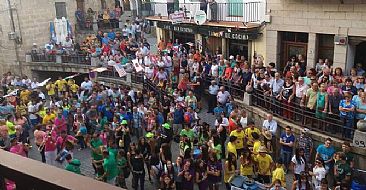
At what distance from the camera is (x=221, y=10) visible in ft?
66.6

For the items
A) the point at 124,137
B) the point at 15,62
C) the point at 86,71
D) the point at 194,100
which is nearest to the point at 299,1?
the point at 194,100

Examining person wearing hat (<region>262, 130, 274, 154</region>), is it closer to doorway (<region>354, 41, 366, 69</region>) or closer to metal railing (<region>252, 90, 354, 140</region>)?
metal railing (<region>252, 90, 354, 140</region>)

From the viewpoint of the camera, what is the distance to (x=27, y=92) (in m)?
19.3

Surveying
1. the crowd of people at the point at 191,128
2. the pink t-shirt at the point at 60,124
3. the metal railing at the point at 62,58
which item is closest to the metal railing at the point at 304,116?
the crowd of people at the point at 191,128

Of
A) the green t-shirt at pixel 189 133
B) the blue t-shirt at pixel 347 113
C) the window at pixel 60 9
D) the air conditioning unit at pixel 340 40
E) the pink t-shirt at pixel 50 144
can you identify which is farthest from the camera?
the window at pixel 60 9

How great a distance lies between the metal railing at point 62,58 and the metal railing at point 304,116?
47.7 ft

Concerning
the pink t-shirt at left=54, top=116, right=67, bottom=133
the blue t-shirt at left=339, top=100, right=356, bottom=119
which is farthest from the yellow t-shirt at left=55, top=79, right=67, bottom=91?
the blue t-shirt at left=339, top=100, right=356, bottom=119

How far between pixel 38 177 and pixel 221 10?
1910 centimetres

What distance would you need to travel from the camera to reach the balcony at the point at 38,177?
1813 mm

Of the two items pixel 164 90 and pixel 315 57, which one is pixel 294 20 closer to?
pixel 315 57

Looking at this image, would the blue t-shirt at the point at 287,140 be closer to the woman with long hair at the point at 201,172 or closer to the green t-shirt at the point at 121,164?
the woman with long hair at the point at 201,172

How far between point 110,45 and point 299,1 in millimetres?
13156

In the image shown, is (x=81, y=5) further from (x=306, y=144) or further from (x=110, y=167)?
(x=306, y=144)

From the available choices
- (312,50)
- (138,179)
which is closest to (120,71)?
(312,50)
